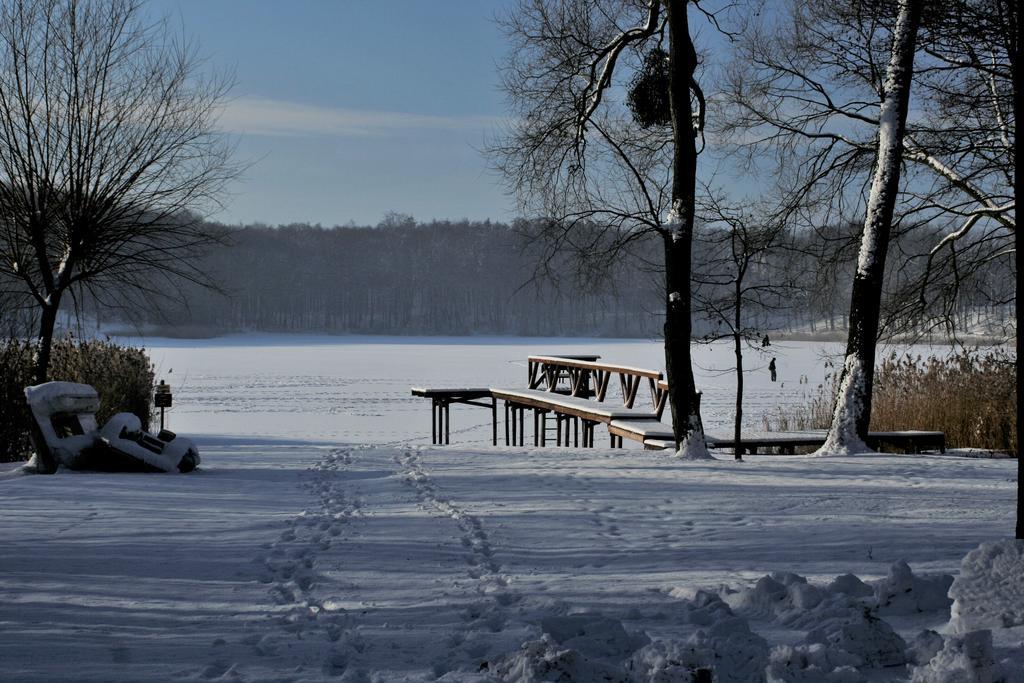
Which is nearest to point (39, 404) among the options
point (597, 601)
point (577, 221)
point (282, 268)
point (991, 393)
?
point (577, 221)

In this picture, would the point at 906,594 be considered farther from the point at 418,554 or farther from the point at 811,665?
the point at 418,554

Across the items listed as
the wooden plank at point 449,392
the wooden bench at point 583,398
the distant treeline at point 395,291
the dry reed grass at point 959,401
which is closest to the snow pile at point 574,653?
the wooden bench at point 583,398

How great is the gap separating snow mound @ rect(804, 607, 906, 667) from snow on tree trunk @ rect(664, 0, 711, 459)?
6.93 metres

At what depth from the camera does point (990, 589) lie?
4.21 metres

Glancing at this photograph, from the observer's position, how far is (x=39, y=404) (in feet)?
33.1

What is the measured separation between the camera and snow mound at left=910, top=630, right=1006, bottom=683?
3334 mm

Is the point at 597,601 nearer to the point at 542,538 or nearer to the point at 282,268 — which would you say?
the point at 542,538

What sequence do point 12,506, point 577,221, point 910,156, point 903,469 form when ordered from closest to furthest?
point 12,506, point 903,469, point 577,221, point 910,156

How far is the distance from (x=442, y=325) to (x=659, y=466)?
92.6m

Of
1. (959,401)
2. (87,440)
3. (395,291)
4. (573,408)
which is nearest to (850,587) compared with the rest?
(87,440)

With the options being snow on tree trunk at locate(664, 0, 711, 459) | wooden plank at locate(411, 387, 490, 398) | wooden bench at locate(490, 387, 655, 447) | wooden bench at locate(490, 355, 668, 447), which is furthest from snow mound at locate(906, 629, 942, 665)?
wooden plank at locate(411, 387, 490, 398)

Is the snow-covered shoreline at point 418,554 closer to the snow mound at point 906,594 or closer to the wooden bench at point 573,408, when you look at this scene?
the snow mound at point 906,594

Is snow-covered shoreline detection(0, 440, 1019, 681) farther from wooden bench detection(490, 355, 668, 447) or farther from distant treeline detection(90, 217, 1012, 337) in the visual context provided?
distant treeline detection(90, 217, 1012, 337)

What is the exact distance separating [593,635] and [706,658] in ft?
1.98
